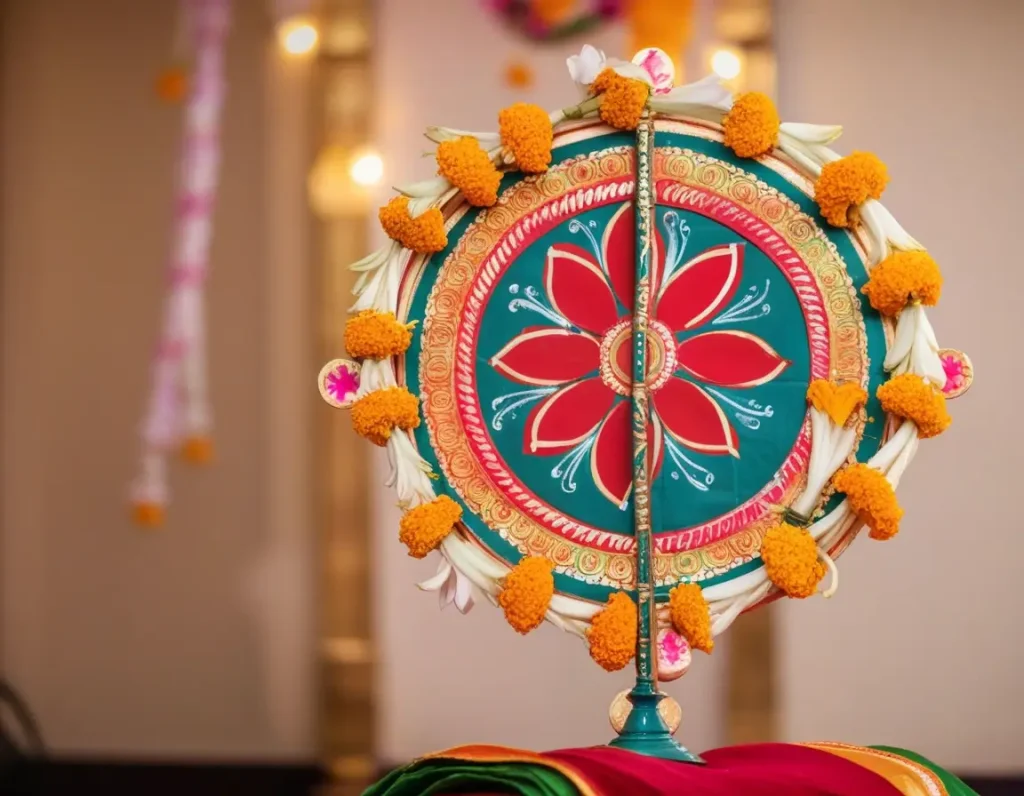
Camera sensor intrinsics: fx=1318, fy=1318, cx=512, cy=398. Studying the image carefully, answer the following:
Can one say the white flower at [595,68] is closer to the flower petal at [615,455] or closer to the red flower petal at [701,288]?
the red flower petal at [701,288]

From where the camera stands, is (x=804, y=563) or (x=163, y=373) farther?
(x=163, y=373)

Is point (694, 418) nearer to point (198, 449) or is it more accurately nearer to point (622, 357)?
point (622, 357)

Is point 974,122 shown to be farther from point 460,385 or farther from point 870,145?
point 460,385

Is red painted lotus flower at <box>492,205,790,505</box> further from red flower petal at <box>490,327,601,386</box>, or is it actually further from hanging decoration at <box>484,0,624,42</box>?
hanging decoration at <box>484,0,624,42</box>

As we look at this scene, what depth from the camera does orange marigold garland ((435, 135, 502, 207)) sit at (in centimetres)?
163

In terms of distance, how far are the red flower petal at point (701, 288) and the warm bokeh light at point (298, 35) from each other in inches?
91.0

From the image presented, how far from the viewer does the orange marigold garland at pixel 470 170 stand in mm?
1630

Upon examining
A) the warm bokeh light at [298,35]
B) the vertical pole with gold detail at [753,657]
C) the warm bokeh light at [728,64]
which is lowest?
the vertical pole with gold detail at [753,657]

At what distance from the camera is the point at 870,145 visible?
3416 mm

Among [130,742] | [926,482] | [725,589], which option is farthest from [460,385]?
[130,742]

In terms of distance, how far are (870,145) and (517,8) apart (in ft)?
3.36

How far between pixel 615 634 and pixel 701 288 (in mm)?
444

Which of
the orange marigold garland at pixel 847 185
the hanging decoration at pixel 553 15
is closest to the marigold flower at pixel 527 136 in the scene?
the orange marigold garland at pixel 847 185

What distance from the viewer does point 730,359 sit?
64.9 inches
